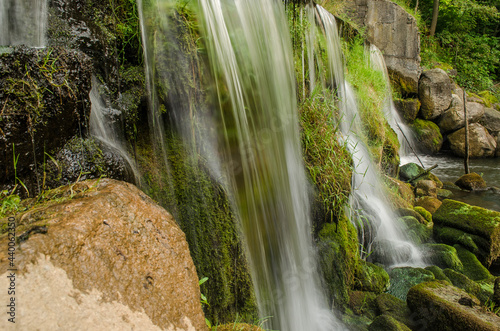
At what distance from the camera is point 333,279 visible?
354 centimetres

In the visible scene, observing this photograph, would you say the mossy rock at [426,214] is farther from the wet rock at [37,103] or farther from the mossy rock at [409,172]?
the wet rock at [37,103]

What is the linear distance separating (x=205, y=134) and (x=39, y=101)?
1.26 metres

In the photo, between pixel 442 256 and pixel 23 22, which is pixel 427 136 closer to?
pixel 442 256

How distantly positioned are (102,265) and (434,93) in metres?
13.2

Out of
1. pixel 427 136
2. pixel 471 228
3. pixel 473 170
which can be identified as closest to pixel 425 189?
pixel 471 228

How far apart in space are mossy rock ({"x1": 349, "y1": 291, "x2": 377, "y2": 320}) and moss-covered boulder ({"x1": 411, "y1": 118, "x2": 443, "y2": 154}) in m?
9.67

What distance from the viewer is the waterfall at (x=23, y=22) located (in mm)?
2121

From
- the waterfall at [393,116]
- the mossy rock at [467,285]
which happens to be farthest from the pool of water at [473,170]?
the mossy rock at [467,285]

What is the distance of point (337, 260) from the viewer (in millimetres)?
3623

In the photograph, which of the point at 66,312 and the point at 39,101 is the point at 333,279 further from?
the point at 39,101

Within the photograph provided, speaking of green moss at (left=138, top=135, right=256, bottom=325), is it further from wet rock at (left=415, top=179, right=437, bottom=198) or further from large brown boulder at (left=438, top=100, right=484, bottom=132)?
large brown boulder at (left=438, top=100, right=484, bottom=132)

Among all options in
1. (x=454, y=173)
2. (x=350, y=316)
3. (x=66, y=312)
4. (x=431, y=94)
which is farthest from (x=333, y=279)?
(x=431, y=94)

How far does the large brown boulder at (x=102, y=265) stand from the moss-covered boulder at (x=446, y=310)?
2735 millimetres

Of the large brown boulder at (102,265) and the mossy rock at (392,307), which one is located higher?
the large brown boulder at (102,265)
